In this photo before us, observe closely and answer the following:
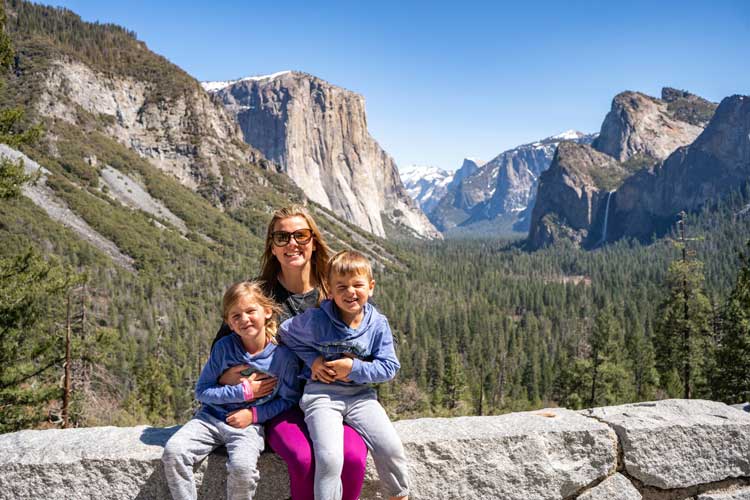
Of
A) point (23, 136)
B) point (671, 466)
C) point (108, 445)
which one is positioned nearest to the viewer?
point (108, 445)

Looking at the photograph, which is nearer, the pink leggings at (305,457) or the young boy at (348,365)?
the pink leggings at (305,457)

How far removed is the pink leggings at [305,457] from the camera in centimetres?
321

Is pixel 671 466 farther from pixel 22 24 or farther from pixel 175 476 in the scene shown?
pixel 22 24

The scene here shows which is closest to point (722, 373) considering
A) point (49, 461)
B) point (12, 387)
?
point (49, 461)

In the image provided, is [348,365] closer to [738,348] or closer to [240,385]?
[240,385]

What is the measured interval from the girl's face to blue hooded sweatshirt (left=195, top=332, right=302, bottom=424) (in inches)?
5.9

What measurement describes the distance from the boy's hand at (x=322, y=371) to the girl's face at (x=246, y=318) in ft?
1.74

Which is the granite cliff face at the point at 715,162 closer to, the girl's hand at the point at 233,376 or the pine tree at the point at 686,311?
the pine tree at the point at 686,311

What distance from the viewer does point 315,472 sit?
126 inches

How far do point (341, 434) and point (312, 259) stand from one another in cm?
165

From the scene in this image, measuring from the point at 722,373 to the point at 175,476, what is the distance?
82.6ft

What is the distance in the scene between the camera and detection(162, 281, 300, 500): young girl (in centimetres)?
322

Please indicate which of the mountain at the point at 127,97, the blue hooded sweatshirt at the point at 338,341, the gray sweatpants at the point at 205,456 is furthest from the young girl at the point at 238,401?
the mountain at the point at 127,97

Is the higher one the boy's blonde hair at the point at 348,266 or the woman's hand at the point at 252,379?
the boy's blonde hair at the point at 348,266
